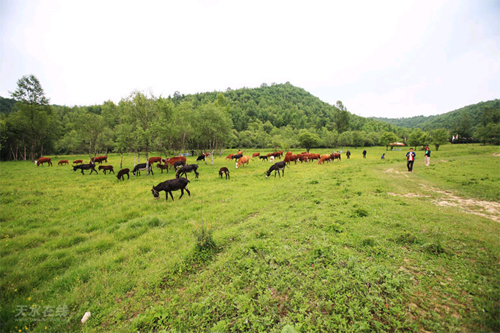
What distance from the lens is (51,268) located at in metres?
5.48

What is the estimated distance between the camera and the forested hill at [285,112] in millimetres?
110350

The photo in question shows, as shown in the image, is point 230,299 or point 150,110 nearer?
point 230,299

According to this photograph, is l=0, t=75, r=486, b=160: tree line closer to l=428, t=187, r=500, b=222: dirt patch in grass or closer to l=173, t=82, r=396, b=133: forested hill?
Result: l=173, t=82, r=396, b=133: forested hill

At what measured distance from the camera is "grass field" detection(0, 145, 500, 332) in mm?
3309

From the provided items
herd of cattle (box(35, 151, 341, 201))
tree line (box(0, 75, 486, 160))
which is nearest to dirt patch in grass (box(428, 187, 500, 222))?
herd of cattle (box(35, 151, 341, 201))

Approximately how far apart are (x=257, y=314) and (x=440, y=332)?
9.83ft

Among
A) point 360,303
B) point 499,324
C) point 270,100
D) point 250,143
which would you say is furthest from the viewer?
point 270,100

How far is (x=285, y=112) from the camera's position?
146 m

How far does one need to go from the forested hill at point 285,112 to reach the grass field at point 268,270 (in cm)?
Answer: 8228

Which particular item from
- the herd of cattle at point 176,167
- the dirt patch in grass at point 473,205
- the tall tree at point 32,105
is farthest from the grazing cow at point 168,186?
the tall tree at point 32,105

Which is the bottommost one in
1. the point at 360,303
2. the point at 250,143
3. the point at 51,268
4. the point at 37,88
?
the point at 51,268

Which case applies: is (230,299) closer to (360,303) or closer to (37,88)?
(360,303)

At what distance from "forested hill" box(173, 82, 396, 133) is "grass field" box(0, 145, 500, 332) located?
82275mm

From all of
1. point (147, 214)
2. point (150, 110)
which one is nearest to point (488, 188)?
point (147, 214)
